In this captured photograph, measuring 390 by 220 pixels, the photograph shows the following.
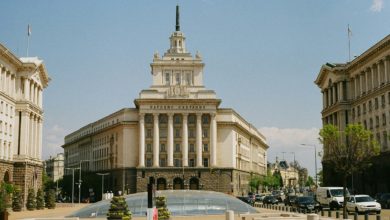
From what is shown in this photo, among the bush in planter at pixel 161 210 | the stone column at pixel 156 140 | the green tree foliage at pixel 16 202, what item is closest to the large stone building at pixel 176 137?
the stone column at pixel 156 140

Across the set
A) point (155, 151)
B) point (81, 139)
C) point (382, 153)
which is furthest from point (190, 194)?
point (81, 139)

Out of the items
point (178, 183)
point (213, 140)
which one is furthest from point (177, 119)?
point (178, 183)

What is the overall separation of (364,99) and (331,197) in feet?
117

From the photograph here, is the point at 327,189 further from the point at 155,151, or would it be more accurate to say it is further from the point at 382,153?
the point at 155,151

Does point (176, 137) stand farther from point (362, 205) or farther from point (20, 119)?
point (362, 205)

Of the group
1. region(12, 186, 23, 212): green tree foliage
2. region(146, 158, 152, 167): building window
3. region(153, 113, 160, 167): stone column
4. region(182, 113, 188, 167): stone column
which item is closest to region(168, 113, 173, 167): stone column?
region(153, 113, 160, 167): stone column

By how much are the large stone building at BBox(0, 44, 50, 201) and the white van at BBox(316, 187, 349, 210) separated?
4411 cm

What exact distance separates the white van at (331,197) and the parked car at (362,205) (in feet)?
15.8

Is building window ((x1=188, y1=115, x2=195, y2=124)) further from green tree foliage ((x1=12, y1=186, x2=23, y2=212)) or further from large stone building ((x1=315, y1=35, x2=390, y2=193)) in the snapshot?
green tree foliage ((x1=12, y1=186, x2=23, y2=212))

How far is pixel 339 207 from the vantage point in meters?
67.1

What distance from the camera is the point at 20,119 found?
92812mm

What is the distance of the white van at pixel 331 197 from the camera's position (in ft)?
220

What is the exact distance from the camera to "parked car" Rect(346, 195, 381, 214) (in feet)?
188

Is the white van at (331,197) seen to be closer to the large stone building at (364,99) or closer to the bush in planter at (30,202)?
the large stone building at (364,99)
